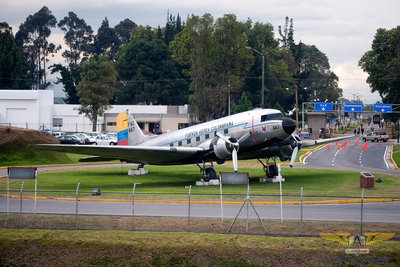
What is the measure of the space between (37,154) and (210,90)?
68694 millimetres

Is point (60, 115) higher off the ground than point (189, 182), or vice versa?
point (60, 115)

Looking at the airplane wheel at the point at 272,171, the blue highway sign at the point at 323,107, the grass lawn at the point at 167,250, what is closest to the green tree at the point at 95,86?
the blue highway sign at the point at 323,107

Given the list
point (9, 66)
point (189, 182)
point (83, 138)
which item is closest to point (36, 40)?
point (9, 66)

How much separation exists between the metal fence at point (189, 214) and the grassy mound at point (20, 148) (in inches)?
868

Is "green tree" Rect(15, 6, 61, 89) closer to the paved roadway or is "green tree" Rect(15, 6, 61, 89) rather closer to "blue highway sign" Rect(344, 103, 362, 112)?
"blue highway sign" Rect(344, 103, 362, 112)

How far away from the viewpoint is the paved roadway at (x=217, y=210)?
2688 centimetres

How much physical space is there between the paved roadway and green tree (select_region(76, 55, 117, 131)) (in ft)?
267

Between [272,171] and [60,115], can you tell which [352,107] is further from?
[272,171]

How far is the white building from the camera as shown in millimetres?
111750

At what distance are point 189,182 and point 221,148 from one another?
560 centimetres

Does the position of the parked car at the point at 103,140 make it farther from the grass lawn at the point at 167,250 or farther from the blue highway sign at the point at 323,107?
the grass lawn at the point at 167,250

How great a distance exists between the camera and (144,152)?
38.3 m

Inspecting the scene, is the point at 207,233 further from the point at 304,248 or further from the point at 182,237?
the point at 304,248

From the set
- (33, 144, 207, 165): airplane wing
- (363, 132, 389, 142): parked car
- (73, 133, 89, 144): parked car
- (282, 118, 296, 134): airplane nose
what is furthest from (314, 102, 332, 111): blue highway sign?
(282, 118, 296, 134): airplane nose
